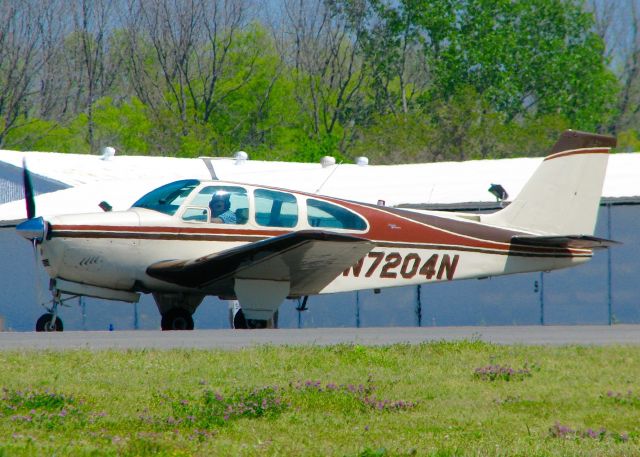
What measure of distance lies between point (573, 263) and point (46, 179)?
52.0 ft

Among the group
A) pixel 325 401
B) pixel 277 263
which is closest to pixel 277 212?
pixel 277 263

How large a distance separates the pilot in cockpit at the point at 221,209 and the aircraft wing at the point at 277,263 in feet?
2.61

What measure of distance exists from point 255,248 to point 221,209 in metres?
1.44

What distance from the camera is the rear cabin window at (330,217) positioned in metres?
17.2

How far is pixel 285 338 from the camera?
1371 centimetres

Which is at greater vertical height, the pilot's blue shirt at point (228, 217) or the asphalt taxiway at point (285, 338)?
the pilot's blue shirt at point (228, 217)

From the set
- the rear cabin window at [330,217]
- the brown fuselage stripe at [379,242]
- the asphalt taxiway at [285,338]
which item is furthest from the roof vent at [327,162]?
the asphalt taxiway at [285,338]

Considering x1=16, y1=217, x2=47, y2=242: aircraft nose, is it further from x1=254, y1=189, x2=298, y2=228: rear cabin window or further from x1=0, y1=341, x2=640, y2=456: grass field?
x1=0, y1=341, x2=640, y2=456: grass field

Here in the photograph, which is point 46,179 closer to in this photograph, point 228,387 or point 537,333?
point 537,333

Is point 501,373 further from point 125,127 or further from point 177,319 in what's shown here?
point 125,127

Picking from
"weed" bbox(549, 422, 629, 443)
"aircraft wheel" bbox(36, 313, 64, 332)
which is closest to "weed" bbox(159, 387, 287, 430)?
"weed" bbox(549, 422, 629, 443)

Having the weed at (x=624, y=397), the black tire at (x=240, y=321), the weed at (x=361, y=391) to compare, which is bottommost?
the black tire at (x=240, y=321)

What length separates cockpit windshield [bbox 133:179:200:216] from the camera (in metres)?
16.8

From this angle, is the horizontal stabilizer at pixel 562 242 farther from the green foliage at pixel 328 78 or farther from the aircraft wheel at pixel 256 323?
the green foliage at pixel 328 78
